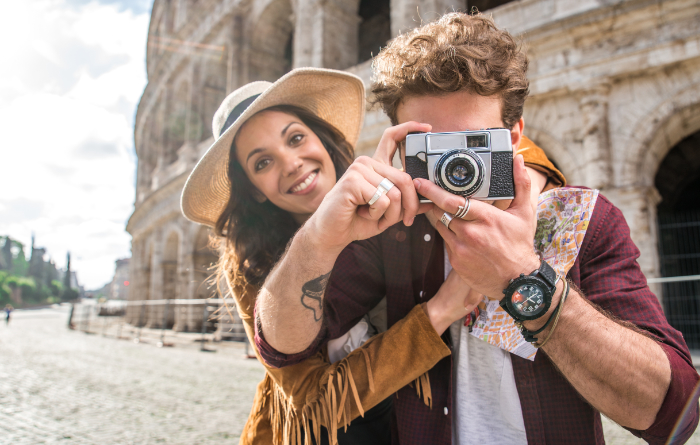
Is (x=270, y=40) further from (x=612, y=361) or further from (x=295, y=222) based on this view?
(x=612, y=361)

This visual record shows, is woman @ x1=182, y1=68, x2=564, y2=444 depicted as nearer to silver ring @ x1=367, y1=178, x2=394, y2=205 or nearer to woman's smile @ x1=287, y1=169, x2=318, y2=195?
woman's smile @ x1=287, y1=169, x2=318, y2=195

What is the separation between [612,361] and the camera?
0.93m

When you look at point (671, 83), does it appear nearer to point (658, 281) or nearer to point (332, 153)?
Answer: point (658, 281)

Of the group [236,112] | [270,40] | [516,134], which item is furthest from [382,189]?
[270,40]

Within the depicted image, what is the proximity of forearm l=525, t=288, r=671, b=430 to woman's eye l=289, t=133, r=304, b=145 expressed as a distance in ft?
3.92

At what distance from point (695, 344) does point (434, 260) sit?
11.1m

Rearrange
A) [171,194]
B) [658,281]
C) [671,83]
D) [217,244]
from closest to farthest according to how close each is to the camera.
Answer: [217,244] → [658,281] → [671,83] → [171,194]

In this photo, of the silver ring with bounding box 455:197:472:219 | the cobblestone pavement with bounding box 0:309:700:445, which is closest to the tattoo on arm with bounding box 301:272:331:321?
A: the silver ring with bounding box 455:197:472:219

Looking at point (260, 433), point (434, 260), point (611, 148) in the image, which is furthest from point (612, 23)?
point (260, 433)

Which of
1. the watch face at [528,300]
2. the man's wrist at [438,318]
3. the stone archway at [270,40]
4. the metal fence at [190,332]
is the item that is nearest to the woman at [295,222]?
the man's wrist at [438,318]

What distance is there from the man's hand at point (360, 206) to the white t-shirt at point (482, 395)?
1.53 feet

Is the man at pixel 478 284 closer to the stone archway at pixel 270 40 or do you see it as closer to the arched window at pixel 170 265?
the stone archway at pixel 270 40

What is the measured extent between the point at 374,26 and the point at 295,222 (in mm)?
15081

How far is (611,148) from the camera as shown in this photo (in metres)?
6.84
